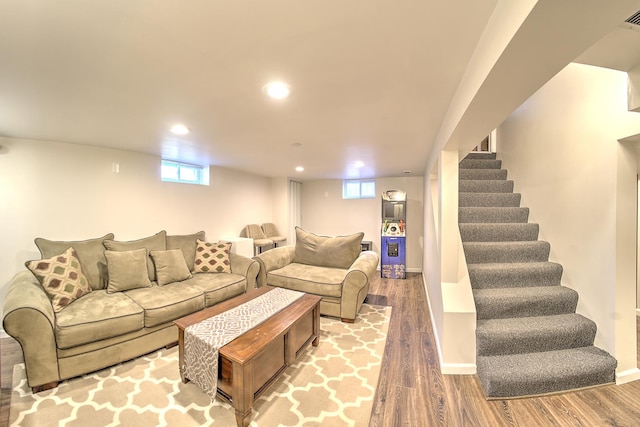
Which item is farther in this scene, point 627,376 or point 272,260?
point 272,260

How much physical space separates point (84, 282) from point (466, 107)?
3649mm

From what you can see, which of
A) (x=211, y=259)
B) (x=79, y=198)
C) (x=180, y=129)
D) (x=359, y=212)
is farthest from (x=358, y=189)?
(x=79, y=198)

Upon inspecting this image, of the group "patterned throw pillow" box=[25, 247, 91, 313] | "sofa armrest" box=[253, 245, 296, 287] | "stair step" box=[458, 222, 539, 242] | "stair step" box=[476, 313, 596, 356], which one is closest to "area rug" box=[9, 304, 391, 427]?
"patterned throw pillow" box=[25, 247, 91, 313]

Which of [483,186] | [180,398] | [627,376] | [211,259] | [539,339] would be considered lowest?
[180,398]

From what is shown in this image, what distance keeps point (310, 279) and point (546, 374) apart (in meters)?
2.35

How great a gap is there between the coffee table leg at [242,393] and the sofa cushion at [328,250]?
91.5 inches

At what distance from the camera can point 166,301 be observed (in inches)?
96.7

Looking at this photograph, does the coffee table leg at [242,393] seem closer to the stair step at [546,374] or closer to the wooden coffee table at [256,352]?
the wooden coffee table at [256,352]

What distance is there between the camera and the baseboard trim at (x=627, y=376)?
6.03ft

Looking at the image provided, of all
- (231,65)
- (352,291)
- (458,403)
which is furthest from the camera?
(352,291)

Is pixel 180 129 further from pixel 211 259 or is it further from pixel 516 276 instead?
pixel 516 276

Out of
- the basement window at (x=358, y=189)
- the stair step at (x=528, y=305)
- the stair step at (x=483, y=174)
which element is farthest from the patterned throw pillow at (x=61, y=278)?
the basement window at (x=358, y=189)

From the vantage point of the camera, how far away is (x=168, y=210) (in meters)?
3.82

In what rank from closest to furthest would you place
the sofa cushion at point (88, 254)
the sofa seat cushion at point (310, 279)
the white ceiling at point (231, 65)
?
1. the white ceiling at point (231, 65)
2. the sofa cushion at point (88, 254)
3. the sofa seat cushion at point (310, 279)
